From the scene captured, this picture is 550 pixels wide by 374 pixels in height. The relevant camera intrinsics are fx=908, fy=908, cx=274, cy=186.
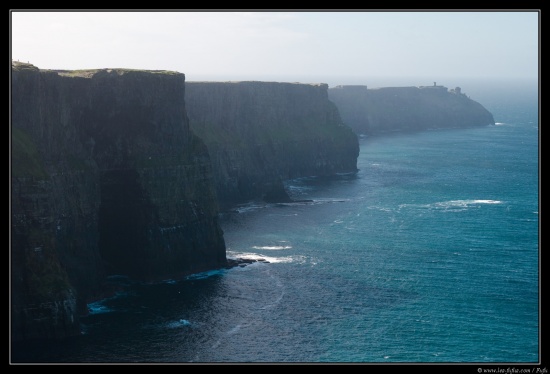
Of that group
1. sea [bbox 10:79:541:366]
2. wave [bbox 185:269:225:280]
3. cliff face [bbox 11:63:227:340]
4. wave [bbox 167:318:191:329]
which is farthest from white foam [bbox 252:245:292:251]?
wave [bbox 167:318:191:329]

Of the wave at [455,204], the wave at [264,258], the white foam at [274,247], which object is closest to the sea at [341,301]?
the wave at [264,258]

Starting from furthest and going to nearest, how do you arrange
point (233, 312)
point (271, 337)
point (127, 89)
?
point (127, 89) → point (233, 312) → point (271, 337)

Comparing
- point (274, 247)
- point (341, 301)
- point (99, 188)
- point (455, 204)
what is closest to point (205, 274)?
point (274, 247)

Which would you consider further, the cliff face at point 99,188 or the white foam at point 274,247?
the white foam at point 274,247

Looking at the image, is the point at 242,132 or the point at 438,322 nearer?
the point at 438,322

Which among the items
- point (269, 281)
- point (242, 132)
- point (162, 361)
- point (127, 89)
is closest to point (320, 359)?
point (162, 361)

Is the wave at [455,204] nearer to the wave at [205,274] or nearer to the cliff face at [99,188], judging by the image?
the wave at [205,274]

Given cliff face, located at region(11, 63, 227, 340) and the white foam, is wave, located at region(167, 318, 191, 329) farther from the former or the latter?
the white foam
